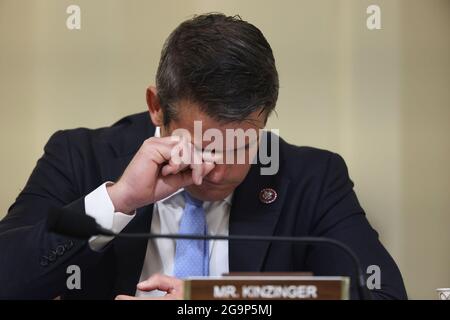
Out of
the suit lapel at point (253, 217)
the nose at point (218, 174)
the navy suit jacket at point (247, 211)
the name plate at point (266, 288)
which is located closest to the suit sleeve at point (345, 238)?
the navy suit jacket at point (247, 211)

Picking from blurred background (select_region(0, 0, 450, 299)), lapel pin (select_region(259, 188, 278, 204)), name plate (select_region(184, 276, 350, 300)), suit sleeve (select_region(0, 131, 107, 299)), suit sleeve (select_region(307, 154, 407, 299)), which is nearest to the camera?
name plate (select_region(184, 276, 350, 300))

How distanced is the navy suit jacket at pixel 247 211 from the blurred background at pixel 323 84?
1.14 ft

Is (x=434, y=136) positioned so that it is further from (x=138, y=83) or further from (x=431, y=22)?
(x=138, y=83)

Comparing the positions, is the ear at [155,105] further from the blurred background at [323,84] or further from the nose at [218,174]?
the blurred background at [323,84]

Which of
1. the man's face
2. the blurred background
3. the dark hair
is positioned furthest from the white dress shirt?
the blurred background

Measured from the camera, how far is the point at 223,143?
1435 mm

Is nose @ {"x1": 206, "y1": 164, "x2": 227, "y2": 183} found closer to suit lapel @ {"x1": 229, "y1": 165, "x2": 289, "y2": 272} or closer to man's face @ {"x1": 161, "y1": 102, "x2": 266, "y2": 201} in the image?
man's face @ {"x1": 161, "y1": 102, "x2": 266, "y2": 201}

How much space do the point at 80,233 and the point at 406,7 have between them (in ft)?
4.75

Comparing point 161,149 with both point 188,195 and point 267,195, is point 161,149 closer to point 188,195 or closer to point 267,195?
point 188,195

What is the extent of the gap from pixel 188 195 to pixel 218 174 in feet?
0.57

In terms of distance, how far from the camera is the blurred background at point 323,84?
2.13 m

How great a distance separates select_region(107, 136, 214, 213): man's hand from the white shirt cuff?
0.04 ft

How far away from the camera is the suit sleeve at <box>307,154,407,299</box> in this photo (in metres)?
1.54

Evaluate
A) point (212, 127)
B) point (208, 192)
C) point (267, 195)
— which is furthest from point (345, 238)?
point (212, 127)
